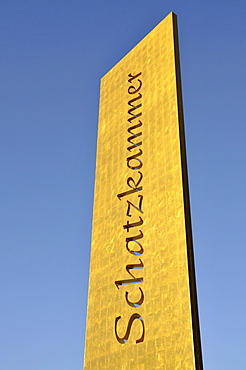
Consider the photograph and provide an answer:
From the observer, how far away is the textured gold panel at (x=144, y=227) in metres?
6.12

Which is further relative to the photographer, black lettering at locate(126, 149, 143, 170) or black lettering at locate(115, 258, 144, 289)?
black lettering at locate(126, 149, 143, 170)

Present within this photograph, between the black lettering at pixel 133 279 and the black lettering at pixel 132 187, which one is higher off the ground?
the black lettering at pixel 132 187

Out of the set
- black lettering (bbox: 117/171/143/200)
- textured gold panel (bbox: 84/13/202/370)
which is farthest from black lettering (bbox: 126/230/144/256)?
black lettering (bbox: 117/171/143/200)

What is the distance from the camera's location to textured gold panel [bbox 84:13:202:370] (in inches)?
241

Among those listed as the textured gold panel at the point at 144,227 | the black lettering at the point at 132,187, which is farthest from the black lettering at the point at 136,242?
the black lettering at the point at 132,187

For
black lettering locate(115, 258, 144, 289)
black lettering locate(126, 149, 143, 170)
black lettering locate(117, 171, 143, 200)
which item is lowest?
black lettering locate(115, 258, 144, 289)

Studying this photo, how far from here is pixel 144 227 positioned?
7059 millimetres

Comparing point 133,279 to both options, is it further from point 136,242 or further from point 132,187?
point 132,187

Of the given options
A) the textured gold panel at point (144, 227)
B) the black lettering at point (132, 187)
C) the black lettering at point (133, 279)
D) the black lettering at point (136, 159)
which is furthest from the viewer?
the black lettering at point (136, 159)

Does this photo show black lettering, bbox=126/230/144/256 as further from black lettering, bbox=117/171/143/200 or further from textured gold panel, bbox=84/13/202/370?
black lettering, bbox=117/171/143/200

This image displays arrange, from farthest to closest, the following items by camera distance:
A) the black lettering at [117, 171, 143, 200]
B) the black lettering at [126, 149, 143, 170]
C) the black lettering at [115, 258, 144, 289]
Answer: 1. the black lettering at [126, 149, 143, 170]
2. the black lettering at [117, 171, 143, 200]
3. the black lettering at [115, 258, 144, 289]

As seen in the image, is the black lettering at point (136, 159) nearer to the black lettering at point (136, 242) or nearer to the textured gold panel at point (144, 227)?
the textured gold panel at point (144, 227)

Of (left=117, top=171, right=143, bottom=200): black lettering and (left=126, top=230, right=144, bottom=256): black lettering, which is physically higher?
(left=117, top=171, right=143, bottom=200): black lettering

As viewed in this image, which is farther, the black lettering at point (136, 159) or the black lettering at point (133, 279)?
the black lettering at point (136, 159)
